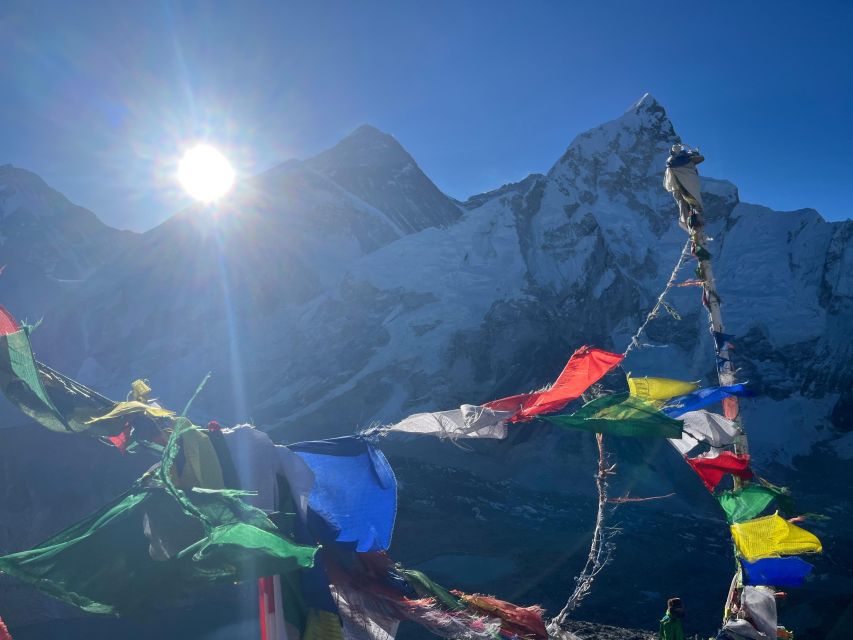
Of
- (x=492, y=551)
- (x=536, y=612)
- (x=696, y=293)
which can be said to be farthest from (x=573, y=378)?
(x=696, y=293)

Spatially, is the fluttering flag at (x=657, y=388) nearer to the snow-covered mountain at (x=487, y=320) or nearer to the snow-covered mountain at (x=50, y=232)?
the snow-covered mountain at (x=487, y=320)

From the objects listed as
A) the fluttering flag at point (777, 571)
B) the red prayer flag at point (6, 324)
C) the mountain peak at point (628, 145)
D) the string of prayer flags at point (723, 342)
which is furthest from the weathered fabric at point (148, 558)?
the mountain peak at point (628, 145)

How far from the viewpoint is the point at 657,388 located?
5.11 meters

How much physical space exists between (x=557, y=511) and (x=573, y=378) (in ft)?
77.7

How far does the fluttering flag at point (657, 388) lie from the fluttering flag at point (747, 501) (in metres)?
0.93

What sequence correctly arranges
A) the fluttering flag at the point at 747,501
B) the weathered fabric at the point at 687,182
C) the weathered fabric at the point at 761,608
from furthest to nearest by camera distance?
the weathered fabric at the point at 687,182 → the fluttering flag at the point at 747,501 → the weathered fabric at the point at 761,608

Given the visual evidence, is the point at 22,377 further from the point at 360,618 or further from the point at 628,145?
the point at 628,145

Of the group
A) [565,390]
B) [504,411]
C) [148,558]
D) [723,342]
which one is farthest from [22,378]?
[723,342]

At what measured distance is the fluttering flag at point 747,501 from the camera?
4.75 metres

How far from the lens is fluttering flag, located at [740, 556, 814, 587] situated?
14.7 feet

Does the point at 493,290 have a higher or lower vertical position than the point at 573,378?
higher

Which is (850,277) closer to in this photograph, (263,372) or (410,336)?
(410,336)

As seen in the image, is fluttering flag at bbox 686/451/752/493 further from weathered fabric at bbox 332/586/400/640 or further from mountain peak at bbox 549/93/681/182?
mountain peak at bbox 549/93/681/182

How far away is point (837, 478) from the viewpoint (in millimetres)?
32594
